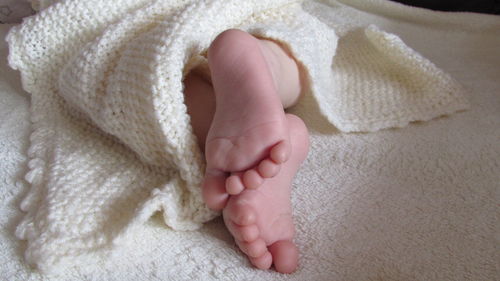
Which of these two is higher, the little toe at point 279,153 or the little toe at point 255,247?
the little toe at point 279,153

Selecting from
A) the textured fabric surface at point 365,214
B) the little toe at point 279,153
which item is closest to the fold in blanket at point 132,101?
the textured fabric surface at point 365,214

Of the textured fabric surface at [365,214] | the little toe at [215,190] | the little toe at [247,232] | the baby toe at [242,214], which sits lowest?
the textured fabric surface at [365,214]

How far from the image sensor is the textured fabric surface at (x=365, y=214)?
560mm

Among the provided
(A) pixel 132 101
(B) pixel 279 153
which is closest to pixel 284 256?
(B) pixel 279 153

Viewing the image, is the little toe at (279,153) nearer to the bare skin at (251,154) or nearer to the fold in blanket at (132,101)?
the bare skin at (251,154)

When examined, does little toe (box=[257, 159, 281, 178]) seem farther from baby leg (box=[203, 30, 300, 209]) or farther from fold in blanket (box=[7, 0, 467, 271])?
fold in blanket (box=[7, 0, 467, 271])

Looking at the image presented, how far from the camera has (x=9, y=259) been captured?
57 centimetres

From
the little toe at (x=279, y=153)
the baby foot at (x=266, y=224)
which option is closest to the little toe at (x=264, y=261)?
the baby foot at (x=266, y=224)

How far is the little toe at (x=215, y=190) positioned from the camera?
55 cm

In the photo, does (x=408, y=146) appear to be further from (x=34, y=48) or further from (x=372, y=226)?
(x=34, y=48)

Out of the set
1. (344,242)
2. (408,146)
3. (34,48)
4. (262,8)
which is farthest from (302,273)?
(34,48)

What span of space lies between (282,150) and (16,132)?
0.50m

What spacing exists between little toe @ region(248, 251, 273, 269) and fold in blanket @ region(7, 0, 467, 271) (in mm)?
98

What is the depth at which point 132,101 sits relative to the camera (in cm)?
65
